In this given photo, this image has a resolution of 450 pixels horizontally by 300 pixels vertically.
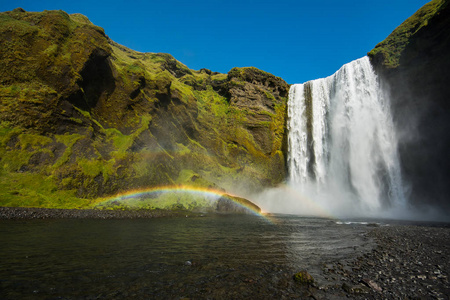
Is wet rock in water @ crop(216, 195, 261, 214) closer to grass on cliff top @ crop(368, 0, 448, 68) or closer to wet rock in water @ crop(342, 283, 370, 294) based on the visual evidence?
wet rock in water @ crop(342, 283, 370, 294)

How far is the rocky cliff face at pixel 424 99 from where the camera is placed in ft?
109

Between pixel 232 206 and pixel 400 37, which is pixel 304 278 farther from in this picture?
pixel 400 37

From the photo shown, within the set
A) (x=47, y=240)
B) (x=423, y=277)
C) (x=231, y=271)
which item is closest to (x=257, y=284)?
(x=231, y=271)

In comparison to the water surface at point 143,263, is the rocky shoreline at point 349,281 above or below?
above

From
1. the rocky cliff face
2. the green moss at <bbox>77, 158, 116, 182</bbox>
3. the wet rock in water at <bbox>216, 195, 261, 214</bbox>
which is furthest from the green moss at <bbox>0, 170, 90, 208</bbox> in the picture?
the rocky cliff face

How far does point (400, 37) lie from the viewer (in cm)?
4056

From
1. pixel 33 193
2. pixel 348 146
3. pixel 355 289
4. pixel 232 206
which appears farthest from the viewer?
pixel 348 146

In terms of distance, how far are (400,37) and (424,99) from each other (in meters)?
14.1

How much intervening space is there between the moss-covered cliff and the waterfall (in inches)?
329

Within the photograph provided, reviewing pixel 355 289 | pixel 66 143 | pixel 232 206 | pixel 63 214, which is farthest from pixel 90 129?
pixel 355 289

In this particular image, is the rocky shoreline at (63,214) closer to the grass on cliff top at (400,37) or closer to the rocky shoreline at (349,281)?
the rocky shoreline at (349,281)

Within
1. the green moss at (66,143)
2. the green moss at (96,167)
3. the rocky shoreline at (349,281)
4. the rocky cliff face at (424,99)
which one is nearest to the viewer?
the rocky shoreline at (349,281)

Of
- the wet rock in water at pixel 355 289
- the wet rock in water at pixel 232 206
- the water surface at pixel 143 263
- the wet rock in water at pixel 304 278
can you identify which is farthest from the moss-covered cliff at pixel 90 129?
the wet rock in water at pixel 355 289

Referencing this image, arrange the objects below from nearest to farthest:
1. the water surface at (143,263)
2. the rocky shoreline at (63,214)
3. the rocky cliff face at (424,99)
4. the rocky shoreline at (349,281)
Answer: the rocky shoreline at (349,281), the water surface at (143,263), the rocky shoreline at (63,214), the rocky cliff face at (424,99)
